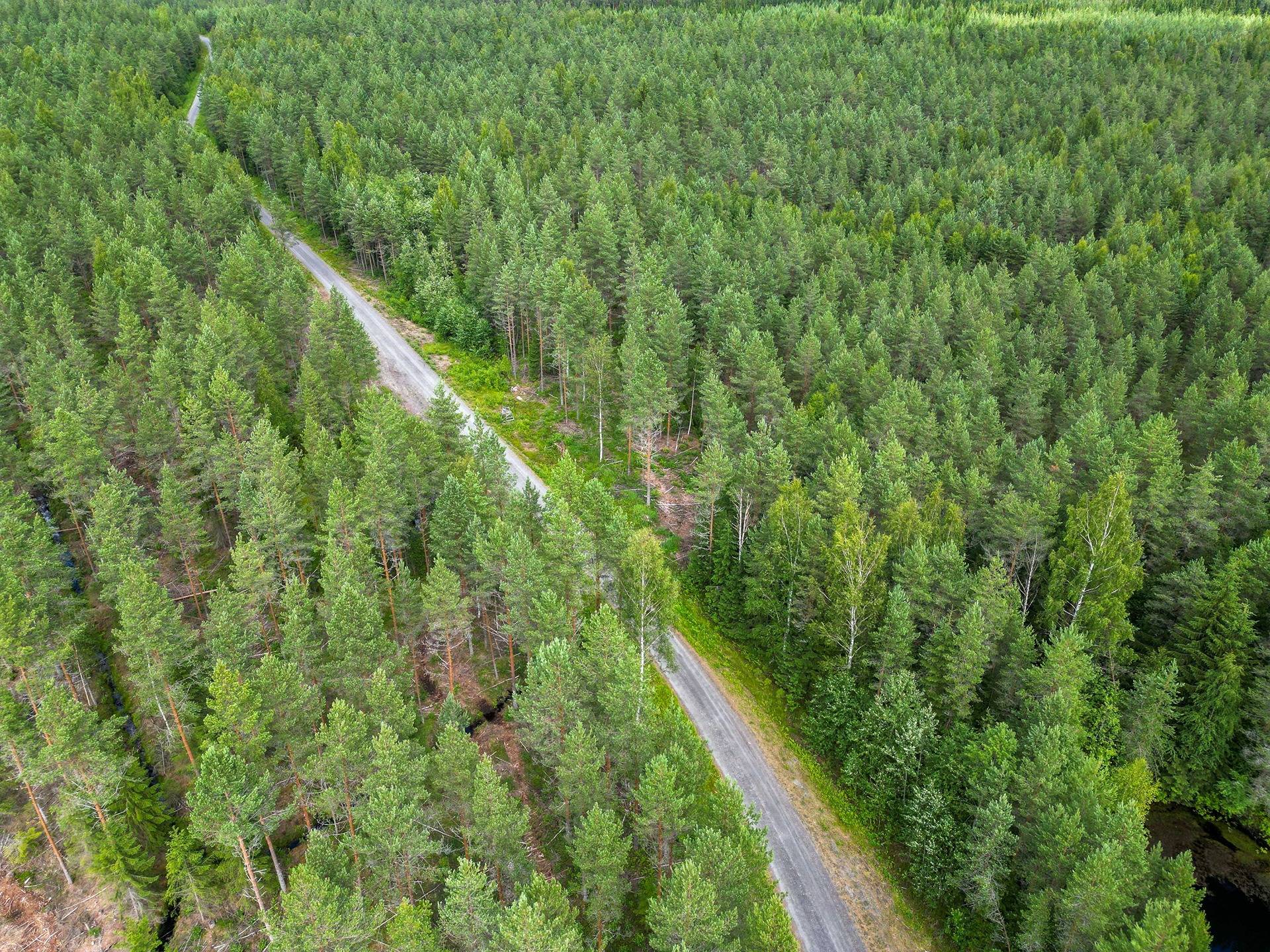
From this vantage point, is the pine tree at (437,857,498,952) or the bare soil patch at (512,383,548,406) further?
the bare soil patch at (512,383,548,406)

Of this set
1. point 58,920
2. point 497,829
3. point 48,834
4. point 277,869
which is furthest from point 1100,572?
point 48,834

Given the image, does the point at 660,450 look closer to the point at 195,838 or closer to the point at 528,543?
the point at 528,543

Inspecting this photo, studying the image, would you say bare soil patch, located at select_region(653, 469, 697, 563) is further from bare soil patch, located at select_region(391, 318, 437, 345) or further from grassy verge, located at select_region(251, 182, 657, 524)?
bare soil patch, located at select_region(391, 318, 437, 345)

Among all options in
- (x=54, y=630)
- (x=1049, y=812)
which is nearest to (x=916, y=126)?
(x=1049, y=812)

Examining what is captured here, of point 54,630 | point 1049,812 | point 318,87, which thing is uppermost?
point 318,87

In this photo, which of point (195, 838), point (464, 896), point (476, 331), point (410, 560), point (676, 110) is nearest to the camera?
point (464, 896)

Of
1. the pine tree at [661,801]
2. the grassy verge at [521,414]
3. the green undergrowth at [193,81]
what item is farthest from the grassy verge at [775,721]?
the green undergrowth at [193,81]

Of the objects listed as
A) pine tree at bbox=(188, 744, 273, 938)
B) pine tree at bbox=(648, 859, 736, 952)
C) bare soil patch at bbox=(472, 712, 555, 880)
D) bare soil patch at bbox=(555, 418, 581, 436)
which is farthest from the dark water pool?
bare soil patch at bbox=(555, 418, 581, 436)
